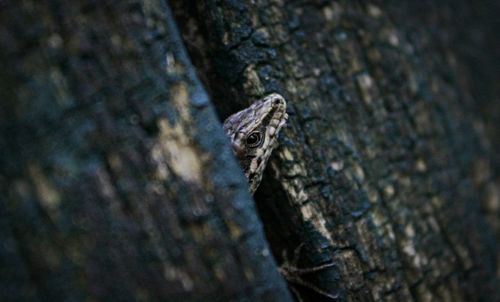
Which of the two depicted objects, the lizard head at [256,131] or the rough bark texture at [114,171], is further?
the lizard head at [256,131]

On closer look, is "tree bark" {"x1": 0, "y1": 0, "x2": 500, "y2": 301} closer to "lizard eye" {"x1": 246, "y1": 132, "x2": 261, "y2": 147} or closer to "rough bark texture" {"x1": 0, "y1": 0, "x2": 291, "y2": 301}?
"rough bark texture" {"x1": 0, "y1": 0, "x2": 291, "y2": 301}

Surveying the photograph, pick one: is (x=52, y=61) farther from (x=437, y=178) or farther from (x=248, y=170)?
(x=437, y=178)

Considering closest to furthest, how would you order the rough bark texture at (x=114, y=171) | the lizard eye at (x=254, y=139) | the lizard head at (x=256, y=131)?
the rough bark texture at (x=114, y=171) < the lizard head at (x=256, y=131) < the lizard eye at (x=254, y=139)

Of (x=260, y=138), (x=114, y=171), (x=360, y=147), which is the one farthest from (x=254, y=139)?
(x=114, y=171)

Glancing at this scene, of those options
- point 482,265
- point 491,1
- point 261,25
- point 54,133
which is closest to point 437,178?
point 482,265

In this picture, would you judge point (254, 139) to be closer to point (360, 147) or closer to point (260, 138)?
point (260, 138)

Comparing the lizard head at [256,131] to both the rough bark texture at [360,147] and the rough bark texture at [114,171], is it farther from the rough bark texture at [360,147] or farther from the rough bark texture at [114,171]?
the rough bark texture at [114,171]

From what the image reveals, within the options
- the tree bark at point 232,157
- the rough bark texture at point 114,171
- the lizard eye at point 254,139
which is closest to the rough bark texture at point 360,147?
the tree bark at point 232,157

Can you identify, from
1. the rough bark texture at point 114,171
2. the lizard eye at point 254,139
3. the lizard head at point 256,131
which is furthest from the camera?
the lizard eye at point 254,139
